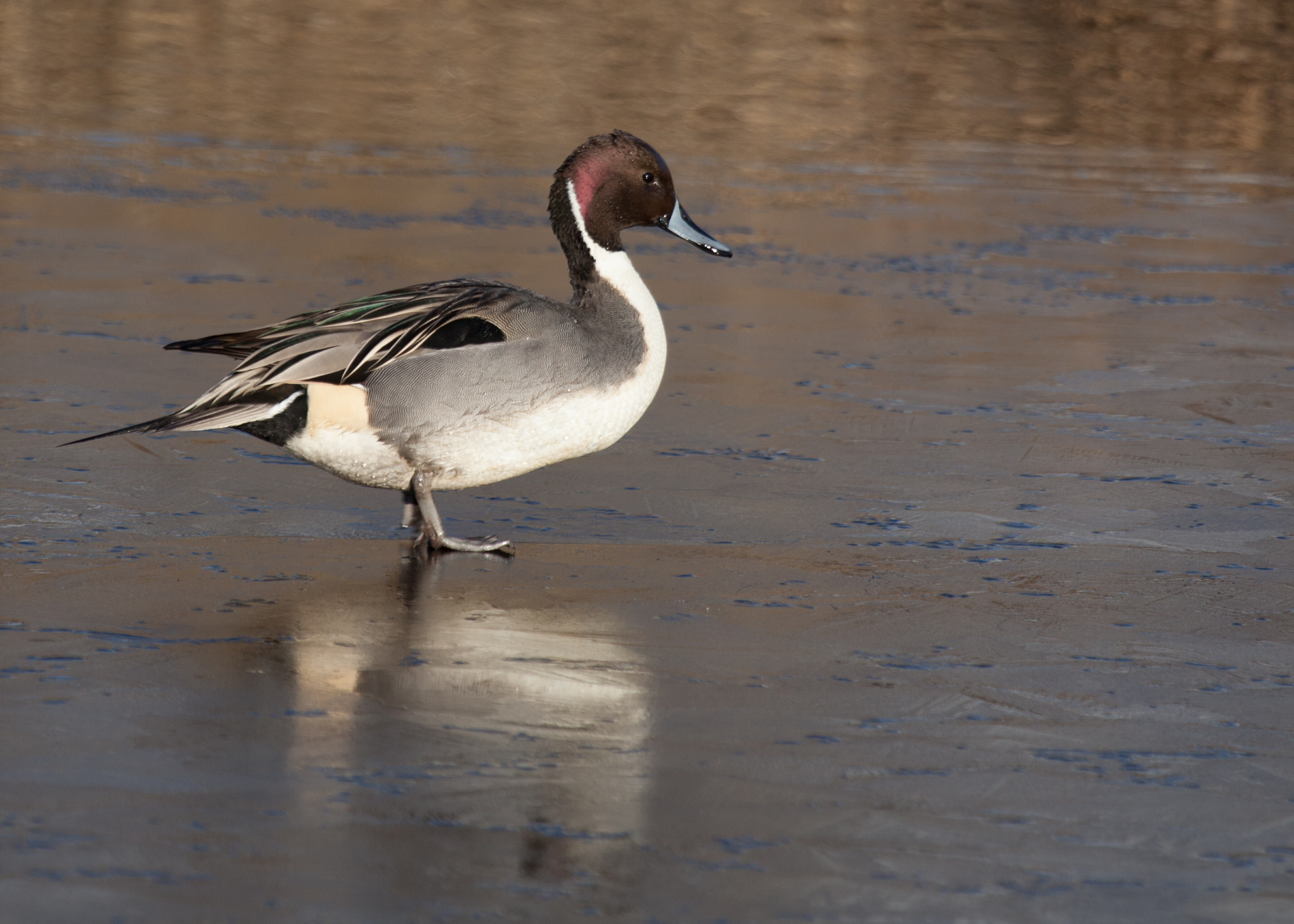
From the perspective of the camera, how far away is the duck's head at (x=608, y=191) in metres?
5.23

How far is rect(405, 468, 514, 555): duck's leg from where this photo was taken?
15.6ft

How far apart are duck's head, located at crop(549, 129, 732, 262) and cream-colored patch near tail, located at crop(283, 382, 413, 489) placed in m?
0.92

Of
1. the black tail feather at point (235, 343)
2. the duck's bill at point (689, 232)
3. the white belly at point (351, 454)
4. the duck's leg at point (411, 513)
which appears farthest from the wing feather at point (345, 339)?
the duck's bill at point (689, 232)

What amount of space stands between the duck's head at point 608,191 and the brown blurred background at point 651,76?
7.28 m

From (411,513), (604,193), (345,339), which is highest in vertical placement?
(604,193)

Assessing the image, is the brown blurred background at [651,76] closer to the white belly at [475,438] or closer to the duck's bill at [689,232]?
the duck's bill at [689,232]

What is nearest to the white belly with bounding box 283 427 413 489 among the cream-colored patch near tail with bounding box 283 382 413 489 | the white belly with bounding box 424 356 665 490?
the cream-colored patch near tail with bounding box 283 382 413 489

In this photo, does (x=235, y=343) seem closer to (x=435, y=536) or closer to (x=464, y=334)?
(x=464, y=334)

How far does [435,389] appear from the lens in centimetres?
471

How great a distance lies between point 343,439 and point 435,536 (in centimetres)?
37

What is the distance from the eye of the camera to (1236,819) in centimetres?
317

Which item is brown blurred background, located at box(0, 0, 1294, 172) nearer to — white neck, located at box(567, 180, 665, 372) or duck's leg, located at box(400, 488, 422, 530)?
white neck, located at box(567, 180, 665, 372)

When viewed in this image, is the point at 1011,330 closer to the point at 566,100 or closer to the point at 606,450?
the point at 606,450

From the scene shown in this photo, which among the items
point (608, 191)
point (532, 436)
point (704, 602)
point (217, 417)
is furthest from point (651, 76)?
point (704, 602)
